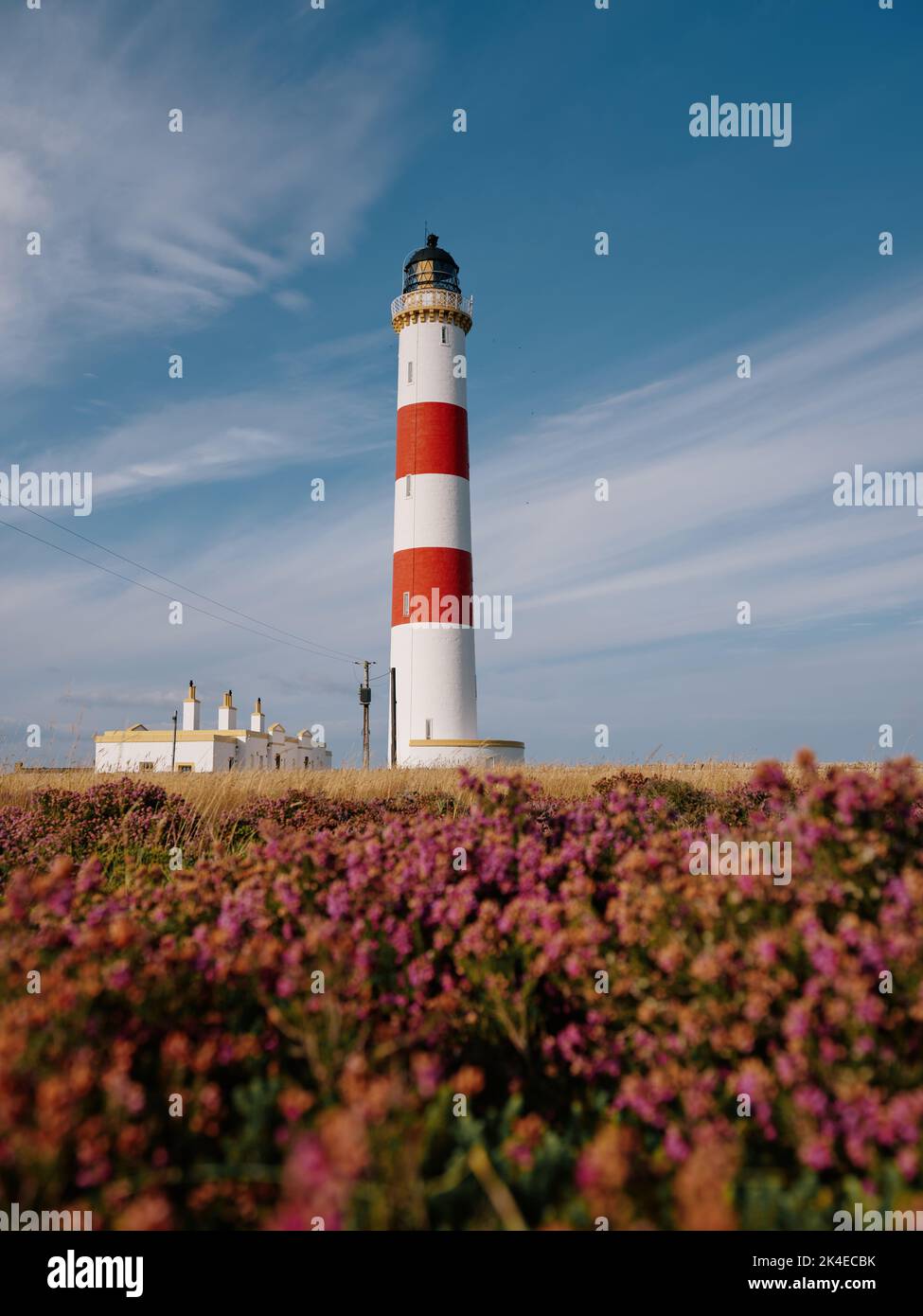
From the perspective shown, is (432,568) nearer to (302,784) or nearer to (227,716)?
(302,784)

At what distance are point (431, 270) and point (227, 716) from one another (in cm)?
3195

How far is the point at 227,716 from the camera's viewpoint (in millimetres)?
52469

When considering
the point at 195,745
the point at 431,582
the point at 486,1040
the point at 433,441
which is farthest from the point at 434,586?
the point at 195,745

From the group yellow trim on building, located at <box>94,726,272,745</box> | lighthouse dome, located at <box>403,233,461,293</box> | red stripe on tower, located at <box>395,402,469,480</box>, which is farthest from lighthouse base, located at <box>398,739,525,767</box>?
yellow trim on building, located at <box>94,726,272,745</box>

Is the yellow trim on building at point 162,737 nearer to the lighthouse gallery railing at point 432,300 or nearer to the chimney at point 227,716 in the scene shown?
the chimney at point 227,716

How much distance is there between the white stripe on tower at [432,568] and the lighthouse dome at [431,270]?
336 cm

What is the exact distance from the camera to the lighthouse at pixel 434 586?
83.4 feet

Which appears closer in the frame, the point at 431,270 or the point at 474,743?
the point at 474,743

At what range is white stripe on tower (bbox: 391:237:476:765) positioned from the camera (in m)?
25.5

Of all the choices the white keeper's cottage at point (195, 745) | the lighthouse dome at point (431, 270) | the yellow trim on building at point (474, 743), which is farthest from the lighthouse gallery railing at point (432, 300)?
the white keeper's cottage at point (195, 745)

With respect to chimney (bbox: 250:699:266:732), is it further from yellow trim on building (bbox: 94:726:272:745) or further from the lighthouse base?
the lighthouse base

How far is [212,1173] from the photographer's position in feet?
6.81

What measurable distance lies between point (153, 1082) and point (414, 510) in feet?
78.6
